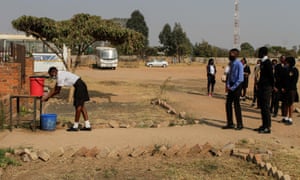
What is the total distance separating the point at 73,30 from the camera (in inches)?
621

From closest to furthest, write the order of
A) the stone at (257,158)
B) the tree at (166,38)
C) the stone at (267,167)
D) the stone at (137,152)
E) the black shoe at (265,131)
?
the stone at (267,167)
the stone at (257,158)
the stone at (137,152)
the black shoe at (265,131)
the tree at (166,38)

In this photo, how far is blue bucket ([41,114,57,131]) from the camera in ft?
29.0

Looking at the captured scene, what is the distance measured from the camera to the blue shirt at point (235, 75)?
368 inches

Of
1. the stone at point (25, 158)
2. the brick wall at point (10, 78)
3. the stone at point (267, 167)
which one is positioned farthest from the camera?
the brick wall at point (10, 78)

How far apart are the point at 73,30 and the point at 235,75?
8.20m

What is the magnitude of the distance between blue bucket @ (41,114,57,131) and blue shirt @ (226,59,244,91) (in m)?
3.96

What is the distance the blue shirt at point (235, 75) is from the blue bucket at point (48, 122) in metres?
3.96

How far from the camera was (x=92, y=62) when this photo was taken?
189 ft

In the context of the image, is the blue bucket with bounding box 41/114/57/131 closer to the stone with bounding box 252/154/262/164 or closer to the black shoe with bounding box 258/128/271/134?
the stone with bounding box 252/154/262/164

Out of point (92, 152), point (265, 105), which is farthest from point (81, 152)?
point (265, 105)

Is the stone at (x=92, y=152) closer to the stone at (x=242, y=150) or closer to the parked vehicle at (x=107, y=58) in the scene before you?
the stone at (x=242, y=150)

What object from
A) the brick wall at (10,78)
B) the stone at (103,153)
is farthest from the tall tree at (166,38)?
the stone at (103,153)

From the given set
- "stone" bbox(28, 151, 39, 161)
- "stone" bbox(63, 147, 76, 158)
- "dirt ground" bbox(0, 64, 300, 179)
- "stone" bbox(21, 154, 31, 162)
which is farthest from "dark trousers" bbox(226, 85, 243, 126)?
"stone" bbox(21, 154, 31, 162)

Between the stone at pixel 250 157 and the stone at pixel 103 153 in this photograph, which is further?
the stone at pixel 103 153
